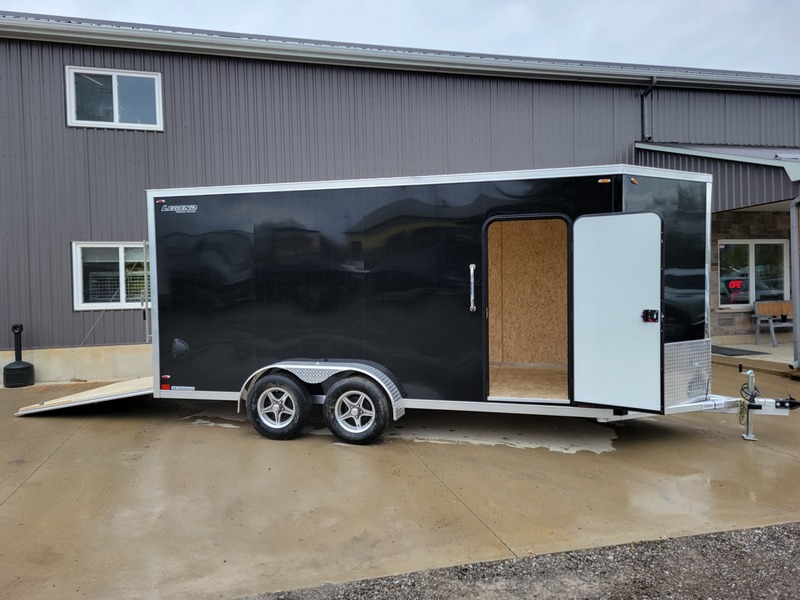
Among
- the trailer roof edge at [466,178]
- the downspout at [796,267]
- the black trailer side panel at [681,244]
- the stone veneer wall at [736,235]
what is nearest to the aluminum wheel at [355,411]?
the trailer roof edge at [466,178]

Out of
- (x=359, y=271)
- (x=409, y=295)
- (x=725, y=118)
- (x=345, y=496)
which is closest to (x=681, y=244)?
(x=409, y=295)

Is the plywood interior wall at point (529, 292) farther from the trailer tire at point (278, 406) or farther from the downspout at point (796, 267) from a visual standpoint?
the downspout at point (796, 267)

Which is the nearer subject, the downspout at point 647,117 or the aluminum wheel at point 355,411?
the aluminum wheel at point 355,411

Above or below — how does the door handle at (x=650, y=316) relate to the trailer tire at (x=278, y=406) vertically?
above

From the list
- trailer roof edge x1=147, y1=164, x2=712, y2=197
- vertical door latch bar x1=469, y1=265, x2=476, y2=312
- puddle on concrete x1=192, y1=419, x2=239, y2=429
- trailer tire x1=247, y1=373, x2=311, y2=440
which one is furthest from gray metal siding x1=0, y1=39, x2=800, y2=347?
vertical door latch bar x1=469, y1=265, x2=476, y2=312

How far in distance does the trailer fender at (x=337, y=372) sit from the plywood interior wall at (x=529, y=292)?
2.83 meters

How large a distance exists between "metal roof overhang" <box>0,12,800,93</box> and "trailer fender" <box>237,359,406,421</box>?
21.3 ft

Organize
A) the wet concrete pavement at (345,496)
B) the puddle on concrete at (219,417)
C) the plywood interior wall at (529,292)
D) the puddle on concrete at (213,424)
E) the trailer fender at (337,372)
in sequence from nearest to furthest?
the wet concrete pavement at (345,496) → the trailer fender at (337,372) → the puddle on concrete at (213,424) → the puddle on concrete at (219,417) → the plywood interior wall at (529,292)

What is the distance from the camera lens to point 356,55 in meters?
9.94

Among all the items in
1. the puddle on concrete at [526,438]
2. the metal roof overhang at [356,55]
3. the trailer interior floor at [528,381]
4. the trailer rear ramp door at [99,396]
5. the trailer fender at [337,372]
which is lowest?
the puddle on concrete at [526,438]

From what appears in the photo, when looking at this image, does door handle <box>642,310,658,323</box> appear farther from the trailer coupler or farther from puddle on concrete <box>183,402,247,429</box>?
puddle on concrete <box>183,402,247,429</box>

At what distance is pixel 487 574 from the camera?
3.13 metres

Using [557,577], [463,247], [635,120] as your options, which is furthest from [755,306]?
[557,577]

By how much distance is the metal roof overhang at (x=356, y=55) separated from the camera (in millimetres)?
8867
